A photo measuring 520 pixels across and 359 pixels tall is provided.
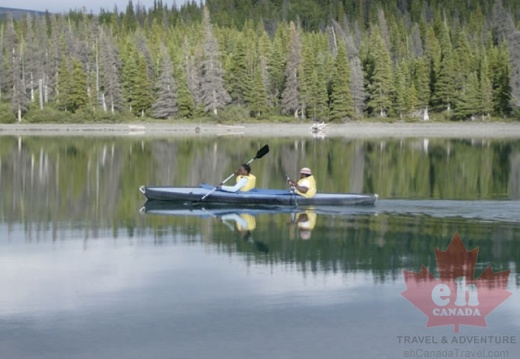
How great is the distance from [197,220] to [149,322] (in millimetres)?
10485

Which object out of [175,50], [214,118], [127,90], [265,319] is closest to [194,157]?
[265,319]

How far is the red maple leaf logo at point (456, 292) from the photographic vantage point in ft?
42.2

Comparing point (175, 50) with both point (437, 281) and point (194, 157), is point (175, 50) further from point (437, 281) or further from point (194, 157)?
point (437, 281)

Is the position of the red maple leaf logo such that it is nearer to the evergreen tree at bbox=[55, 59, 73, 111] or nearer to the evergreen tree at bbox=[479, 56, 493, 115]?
the evergreen tree at bbox=[479, 56, 493, 115]

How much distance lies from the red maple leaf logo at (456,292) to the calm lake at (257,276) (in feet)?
0.10

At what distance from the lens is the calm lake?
11688 mm

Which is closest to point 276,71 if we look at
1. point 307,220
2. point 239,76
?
point 239,76

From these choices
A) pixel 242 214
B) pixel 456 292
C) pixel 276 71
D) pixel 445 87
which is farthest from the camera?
pixel 276 71

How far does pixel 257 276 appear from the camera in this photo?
15500 mm

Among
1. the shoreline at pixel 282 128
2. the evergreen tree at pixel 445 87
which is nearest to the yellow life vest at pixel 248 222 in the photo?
the shoreline at pixel 282 128

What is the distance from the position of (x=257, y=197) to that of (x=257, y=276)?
31.4 ft

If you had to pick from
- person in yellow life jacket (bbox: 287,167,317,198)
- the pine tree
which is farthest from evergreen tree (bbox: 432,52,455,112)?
person in yellow life jacket (bbox: 287,167,317,198)

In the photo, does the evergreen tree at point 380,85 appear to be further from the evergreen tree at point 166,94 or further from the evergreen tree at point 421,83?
the evergreen tree at point 166,94

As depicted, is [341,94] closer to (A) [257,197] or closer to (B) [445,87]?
(B) [445,87]
